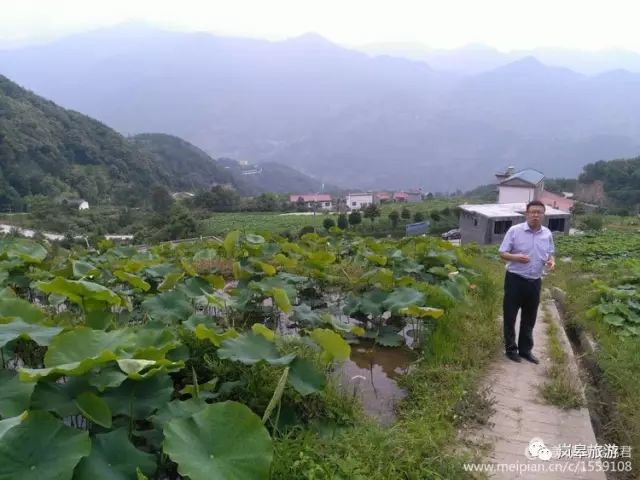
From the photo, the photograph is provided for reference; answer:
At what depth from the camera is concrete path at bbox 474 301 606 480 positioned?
334 cm

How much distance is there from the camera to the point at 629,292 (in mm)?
6875

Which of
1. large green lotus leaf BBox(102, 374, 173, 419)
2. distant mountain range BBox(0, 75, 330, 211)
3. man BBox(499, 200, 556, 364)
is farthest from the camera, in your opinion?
distant mountain range BBox(0, 75, 330, 211)

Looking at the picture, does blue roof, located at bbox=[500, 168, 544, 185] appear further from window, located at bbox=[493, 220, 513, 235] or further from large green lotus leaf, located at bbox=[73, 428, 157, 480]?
large green lotus leaf, located at bbox=[73, 428, 157, 480]

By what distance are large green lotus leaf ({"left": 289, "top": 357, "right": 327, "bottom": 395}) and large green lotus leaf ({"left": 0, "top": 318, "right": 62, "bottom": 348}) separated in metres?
1.44

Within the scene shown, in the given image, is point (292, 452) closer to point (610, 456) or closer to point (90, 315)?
point (90, 315)

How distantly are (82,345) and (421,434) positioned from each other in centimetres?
223

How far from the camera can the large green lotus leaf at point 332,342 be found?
11.0 feet

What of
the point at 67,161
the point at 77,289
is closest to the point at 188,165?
the point at 67,161

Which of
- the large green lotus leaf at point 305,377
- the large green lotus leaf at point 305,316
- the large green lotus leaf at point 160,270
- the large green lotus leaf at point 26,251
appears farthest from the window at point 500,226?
the large green lotus leaf at point 305,377

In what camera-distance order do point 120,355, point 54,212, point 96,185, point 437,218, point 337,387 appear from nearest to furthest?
point 120,355, point 337,387, point 437,218, point 54,212, point 96,185

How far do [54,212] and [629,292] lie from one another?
57.2 m

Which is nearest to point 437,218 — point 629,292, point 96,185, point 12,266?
point 629,292

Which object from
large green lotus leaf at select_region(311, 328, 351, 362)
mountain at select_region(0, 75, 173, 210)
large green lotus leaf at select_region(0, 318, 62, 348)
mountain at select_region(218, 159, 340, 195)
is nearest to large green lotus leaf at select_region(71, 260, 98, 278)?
large green lotus leaf at select_region(0, 318, 62, 348)

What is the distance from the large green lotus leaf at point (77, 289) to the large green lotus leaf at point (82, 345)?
79cm
